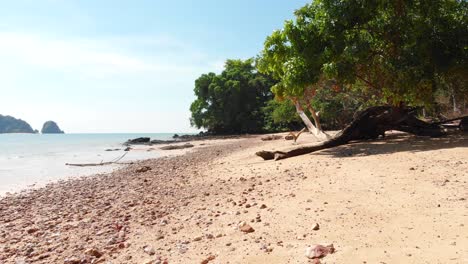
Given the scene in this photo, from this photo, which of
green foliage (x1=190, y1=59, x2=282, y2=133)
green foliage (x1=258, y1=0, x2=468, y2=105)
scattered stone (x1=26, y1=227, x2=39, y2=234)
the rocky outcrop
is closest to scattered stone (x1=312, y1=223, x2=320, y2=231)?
scattered stone (x1=26, y1=227, x2=39, y2=234)

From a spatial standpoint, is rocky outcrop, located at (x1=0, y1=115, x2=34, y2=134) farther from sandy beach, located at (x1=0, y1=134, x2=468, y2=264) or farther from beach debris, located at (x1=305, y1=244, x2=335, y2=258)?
beach debris, located at (x1=305, y1=244, x2=335, y2=258)

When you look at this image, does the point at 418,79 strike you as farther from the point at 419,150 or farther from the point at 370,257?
the point at 370,257

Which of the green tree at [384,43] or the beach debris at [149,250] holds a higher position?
the green tree at [384,43]

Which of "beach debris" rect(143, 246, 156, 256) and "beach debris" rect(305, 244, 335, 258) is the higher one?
"beach debris" rect(305, 244, 335, 258)

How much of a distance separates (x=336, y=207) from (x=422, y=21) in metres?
10.8

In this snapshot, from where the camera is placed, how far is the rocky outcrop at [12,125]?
192750 mm

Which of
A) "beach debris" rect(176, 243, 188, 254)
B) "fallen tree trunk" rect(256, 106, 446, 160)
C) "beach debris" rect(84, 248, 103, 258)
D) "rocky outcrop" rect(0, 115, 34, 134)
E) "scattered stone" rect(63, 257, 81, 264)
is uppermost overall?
"rocky outcrop" rect(0, 115, 34, 134)

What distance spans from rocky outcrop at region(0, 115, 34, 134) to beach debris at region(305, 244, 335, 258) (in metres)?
223

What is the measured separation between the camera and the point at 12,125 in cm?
19350

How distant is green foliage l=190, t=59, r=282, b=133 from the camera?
56.2m

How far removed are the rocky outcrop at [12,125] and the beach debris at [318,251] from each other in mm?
222647

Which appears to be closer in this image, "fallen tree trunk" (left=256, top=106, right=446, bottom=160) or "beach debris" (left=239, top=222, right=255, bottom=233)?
"beach debris" (left=239, top=222, right=255, bottom=233)

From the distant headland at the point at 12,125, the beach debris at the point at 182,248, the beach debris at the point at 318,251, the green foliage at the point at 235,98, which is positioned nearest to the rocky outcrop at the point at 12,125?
the distant headland at the point at 12,125

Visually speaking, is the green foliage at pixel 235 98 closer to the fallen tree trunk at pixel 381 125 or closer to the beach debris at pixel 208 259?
the fallen tree trunk at pixel 381 125
